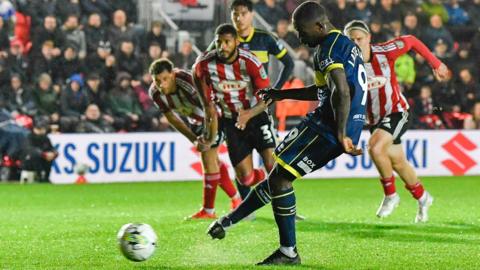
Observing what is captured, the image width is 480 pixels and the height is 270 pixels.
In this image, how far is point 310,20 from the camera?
284 inches

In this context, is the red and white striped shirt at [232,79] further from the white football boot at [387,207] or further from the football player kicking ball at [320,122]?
the football player kicking ball at [320,122]

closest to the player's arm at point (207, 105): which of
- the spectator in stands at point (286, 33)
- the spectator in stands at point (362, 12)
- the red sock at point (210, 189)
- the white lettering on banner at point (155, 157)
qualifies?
the red sock at point (210, 189)

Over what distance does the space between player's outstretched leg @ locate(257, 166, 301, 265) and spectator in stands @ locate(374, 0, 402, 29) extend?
13.6m

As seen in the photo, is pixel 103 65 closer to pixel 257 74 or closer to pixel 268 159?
pixel 268 159

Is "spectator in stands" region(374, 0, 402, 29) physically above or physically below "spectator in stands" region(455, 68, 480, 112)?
above

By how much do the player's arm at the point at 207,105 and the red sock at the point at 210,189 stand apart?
70cm

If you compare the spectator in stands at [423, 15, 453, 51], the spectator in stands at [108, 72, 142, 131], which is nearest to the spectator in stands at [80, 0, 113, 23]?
the spectator in stands at [108, 72, 142, 131]

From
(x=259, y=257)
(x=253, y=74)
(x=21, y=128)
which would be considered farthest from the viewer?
(x=21, y=128)

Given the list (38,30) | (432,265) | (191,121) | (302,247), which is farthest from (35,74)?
(432,265)

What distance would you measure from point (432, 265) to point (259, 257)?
1316mm

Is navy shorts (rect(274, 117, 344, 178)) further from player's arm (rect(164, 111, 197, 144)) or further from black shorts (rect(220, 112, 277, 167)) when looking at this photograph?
player's arm (rect(164, 111, 197, 144))

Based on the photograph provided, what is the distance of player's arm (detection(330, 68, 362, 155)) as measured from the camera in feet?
23.3

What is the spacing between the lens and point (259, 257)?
7934 millimetres

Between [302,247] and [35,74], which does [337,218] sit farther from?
[35,74]
